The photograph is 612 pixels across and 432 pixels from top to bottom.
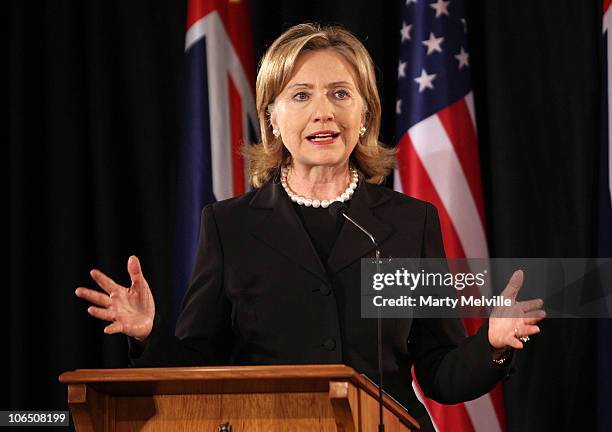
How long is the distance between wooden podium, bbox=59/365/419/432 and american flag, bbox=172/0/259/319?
1661mm

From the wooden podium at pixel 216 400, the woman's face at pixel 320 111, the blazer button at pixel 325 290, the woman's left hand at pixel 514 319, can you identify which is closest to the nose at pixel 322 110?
the woman's face at pixel 320 111

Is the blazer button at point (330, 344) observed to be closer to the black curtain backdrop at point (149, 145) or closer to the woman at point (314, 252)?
the woman at point (314, 252)

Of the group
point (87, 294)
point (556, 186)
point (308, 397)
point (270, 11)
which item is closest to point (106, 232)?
point (270, 11)

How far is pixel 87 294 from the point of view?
5.57 feet

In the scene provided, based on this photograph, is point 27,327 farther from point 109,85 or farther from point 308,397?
point 308,397

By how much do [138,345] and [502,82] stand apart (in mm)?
1861

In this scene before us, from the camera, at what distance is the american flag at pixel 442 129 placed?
3.15 meters

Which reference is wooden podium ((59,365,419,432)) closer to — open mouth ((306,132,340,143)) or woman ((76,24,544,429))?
woman ((76,24,544,429))

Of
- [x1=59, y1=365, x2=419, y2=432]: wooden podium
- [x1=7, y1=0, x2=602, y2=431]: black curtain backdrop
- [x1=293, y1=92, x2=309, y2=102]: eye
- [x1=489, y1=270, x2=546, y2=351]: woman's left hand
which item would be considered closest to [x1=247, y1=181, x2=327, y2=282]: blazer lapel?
[x1=293, y1=92, x2=309, y2=102]: eye

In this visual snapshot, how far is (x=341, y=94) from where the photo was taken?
7.61 ft

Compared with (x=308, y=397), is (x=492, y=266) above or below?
above

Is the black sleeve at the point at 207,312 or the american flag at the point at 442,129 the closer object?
the black sleeve at the point at 207,312

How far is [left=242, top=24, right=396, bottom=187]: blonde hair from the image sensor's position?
2.33 metres

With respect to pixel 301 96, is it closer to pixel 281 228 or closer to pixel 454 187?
pixel 281 228
